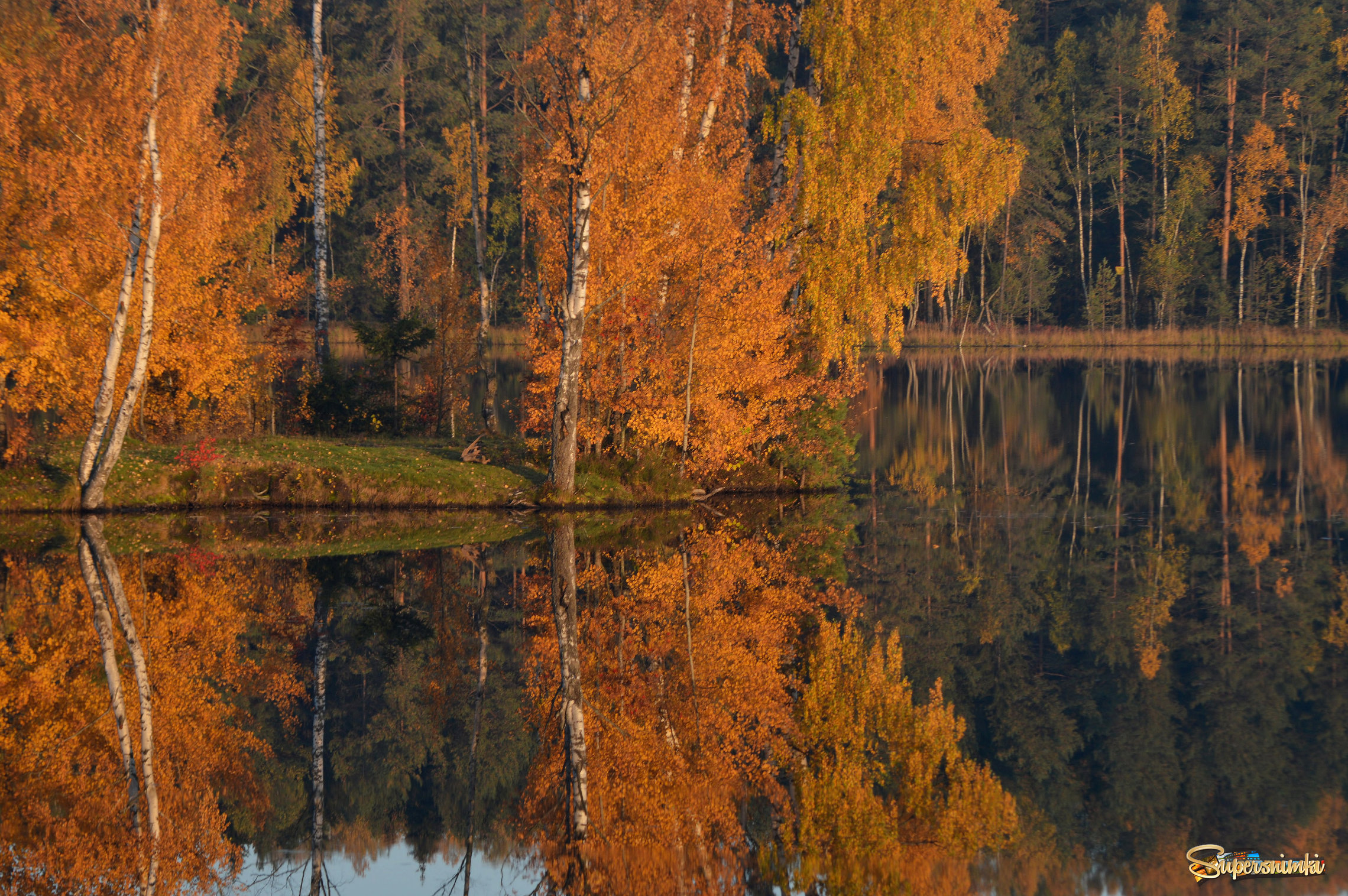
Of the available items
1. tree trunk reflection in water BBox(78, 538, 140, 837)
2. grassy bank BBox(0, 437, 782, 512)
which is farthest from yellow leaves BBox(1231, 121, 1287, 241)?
tree trunk reflection in water BBox(78, 538, 140, 837)

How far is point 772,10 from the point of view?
25.7 m

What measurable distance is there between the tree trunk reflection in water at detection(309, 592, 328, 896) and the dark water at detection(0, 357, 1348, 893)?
4 centimetres

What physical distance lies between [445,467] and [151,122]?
787 centimetres

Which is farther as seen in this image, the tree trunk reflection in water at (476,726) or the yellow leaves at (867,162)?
the yellow leaves at (867,162)

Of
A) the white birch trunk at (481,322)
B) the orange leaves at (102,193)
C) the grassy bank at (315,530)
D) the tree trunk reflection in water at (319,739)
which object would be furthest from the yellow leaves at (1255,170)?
the tree trunk reflection in water at (319,739)

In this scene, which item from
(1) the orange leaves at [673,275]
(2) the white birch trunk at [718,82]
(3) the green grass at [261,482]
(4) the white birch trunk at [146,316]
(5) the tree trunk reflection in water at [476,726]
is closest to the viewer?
(5) the tree trunk reflection in water at [476,726]

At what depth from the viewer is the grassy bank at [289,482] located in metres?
20.9

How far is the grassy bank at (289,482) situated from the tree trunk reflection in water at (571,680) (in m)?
3.65

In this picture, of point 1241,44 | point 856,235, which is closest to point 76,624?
point 856,235

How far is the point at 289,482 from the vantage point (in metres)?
21.3

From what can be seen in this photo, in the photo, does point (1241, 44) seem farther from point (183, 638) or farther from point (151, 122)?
point (183, 638)

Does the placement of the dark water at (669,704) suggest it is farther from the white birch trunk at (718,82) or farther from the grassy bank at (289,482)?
the white birch trunk at (718,82)

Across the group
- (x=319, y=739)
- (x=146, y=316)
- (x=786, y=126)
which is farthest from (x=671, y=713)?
(x=786, y=126)

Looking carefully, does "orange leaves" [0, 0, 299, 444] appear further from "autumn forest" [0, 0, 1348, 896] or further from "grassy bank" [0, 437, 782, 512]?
"grassy bank" [0, 437, 782, 512]
